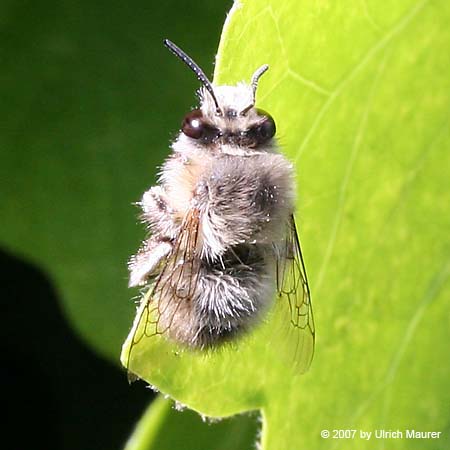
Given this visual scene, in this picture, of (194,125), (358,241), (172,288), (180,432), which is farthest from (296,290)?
(180,432)

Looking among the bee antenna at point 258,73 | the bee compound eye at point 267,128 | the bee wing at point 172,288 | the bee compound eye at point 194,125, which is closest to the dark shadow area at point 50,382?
the bee wing at point 172,288

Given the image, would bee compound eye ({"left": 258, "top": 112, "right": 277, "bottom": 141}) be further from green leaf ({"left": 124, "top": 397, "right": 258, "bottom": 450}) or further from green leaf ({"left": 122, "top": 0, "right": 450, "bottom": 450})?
green leaf ({"left": 124, "top": 397, "right": 258, "bottom": 450})

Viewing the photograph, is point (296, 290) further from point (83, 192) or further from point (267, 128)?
point (83, 192)

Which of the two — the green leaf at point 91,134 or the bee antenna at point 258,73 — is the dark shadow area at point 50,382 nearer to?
the green leaf at point 91,134

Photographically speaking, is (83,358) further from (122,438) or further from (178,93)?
(178,93)

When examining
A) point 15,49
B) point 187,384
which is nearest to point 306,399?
point 187,384

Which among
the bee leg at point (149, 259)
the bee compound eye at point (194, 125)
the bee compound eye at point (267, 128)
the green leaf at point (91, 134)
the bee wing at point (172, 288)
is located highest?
the green leaf at point (91, 134)

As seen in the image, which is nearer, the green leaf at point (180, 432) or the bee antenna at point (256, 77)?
the bee antenna at point (256, 77)
